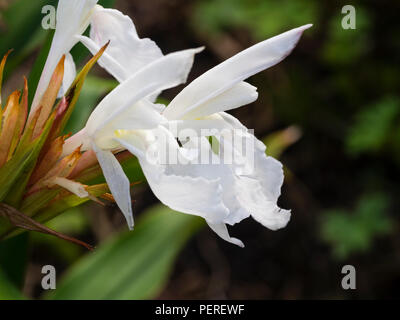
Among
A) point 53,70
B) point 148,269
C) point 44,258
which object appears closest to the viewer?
point 53,70

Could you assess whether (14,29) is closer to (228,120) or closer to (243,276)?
(228,120)

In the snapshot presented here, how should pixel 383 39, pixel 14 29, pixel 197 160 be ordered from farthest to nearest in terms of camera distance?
pixel 383 39
pixel 14 29
pixel 197 160

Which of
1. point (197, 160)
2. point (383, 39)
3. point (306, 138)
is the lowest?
point (197, 160)

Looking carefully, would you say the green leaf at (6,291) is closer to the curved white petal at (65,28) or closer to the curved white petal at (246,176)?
the curved white petal at (65,28)

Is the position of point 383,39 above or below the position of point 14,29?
above

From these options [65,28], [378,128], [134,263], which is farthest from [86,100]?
[378,128]

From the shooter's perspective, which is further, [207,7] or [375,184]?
[207,7]
